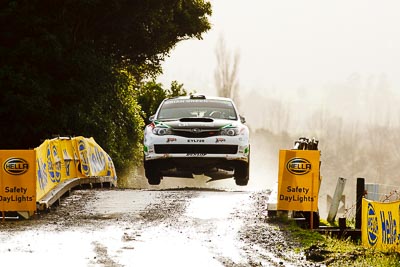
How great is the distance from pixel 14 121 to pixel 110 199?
43.8 feet

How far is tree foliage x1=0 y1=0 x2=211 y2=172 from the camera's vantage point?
2864 cm

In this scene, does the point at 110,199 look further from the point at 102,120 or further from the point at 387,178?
the point at 387,178

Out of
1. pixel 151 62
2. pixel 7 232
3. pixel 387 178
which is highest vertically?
pixel 151 62

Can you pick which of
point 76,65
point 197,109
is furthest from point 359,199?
point 76,65

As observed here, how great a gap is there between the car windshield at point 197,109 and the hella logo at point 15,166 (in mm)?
4864

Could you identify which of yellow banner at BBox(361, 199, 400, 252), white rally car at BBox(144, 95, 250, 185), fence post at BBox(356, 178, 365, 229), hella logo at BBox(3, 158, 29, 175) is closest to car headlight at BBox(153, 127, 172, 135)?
white rally car at BBox(144, 95, 250, 185)

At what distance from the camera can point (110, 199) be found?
16531 millimetres

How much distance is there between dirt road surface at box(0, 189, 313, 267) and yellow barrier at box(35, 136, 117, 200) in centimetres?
67

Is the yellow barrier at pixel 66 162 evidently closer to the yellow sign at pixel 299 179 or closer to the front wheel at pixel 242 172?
the front wheel at pixel 242 172

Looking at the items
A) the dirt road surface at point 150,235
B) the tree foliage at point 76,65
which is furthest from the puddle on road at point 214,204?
the tree foliage at point 76,65

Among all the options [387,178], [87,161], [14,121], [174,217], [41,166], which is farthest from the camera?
[387,178]

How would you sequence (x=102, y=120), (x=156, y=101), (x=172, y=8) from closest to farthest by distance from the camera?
(x=102, y=120) < (x=172, y=8) < (x=156, y=101)

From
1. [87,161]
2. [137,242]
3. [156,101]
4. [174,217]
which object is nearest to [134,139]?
[156,101]

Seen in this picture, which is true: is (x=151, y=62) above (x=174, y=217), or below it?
above
